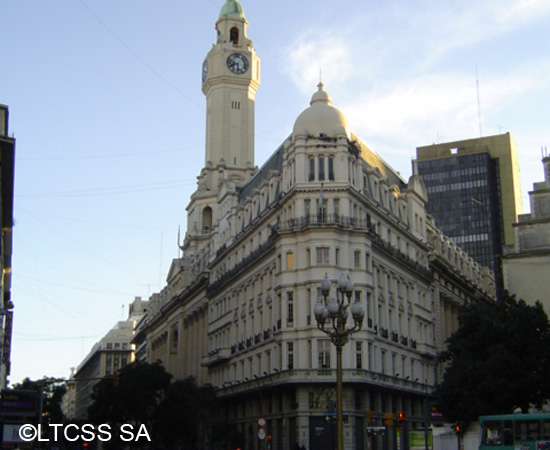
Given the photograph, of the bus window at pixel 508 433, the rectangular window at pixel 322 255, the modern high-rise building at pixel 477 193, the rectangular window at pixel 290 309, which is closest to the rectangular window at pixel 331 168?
the rectangular window at pixel 322 255

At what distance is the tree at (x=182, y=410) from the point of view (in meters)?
76.6

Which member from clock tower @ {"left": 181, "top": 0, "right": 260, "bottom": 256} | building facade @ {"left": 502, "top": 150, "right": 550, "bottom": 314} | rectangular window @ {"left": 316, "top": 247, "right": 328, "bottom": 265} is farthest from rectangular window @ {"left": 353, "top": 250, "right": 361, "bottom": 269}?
clock tower @ {"left": 181, "top": 0, "right": 260, "bottom": 256}

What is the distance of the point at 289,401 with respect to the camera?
67312mm

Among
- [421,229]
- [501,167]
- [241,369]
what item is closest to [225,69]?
[421,229]

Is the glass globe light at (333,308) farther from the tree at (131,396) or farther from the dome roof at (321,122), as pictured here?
the tree at (131,396)

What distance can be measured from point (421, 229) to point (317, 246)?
21951 millimetres

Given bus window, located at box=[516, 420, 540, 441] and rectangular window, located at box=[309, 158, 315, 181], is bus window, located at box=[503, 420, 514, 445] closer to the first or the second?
bus window, located at box=[516, 420, 540, 441]

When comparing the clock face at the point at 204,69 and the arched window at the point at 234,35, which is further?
the arched window at the point at 234,35

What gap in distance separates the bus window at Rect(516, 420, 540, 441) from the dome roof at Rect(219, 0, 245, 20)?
289ft

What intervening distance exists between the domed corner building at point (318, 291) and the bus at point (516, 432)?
36.8 feet

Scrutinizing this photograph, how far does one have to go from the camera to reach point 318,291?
6669 centimetres

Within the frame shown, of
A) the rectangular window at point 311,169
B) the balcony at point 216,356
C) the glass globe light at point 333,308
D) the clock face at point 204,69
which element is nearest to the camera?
the glass globe light at point 333,308

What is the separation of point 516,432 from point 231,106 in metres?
78.0

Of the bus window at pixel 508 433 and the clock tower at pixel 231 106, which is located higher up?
the clock tower at pixel 231 106
